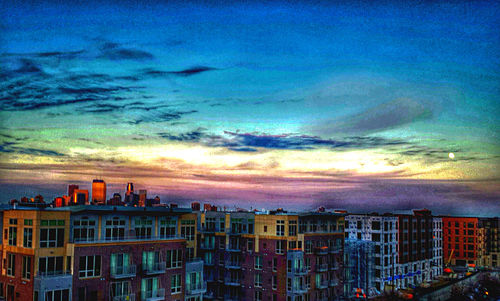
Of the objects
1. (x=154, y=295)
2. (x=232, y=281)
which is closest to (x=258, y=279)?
(x=232, y=281)

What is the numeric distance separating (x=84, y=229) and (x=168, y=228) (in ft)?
28.0

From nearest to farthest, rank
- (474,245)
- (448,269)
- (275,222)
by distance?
(275,222) < (448,269) < (474,245)

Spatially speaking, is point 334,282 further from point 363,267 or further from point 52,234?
point 52,234

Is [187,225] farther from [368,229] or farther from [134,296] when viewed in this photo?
[368,229]

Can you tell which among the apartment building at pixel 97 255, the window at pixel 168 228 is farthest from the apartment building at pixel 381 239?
the apartment building at pixel 97 255

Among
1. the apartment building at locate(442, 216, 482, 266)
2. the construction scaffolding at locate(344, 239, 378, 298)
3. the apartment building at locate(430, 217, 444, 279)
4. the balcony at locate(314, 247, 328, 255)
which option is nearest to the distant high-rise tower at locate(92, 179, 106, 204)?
the balcony at locate(314, 247, 328, 255)

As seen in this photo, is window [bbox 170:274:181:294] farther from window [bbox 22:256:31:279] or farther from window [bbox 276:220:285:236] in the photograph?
window [bbox 276:220:285:236]

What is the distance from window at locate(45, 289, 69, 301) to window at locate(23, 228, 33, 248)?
359 centimetres

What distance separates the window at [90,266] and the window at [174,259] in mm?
7216

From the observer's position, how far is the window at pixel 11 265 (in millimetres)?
32091

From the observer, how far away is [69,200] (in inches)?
1689

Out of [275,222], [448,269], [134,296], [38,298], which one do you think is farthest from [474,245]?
[38,298]

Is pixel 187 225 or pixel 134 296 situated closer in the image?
pixel 134 296

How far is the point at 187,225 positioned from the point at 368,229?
1483 inches
